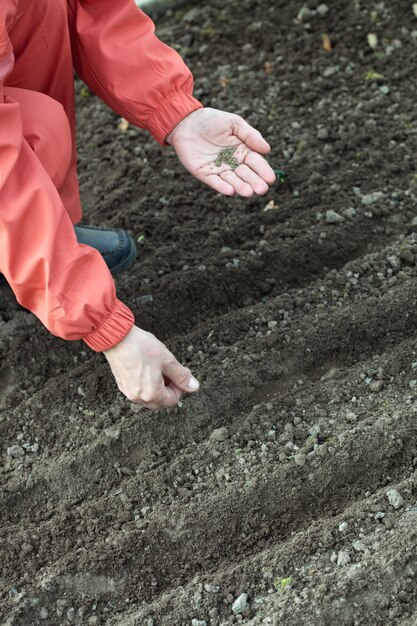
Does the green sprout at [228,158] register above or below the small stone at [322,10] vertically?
above

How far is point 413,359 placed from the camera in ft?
8.73

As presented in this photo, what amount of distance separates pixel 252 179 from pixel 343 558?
1.10 metres

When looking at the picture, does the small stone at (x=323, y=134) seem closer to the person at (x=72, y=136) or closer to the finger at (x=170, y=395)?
the person at (x=72, y=136)

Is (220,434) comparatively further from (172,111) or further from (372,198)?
(372,198)

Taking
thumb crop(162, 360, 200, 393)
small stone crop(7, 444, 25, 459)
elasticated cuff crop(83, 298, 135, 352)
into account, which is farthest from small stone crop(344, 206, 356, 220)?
small stone crop(7, 444, 25, 459)

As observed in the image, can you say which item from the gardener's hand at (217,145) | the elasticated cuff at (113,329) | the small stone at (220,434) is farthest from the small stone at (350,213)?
the elasticated cuff at (113,329)

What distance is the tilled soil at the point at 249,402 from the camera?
226cm

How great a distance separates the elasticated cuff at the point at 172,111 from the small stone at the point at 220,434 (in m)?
0.89

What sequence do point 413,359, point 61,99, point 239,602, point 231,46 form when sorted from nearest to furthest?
1. point 239,602
2. point 413,359
3. point 61,99
4. point 231,46

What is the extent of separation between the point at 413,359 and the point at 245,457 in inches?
22.7

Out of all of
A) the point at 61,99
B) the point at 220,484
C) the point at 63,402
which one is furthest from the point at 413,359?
the point at 61,99

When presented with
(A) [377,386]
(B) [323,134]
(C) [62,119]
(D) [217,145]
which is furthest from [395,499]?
(B) [323,134]

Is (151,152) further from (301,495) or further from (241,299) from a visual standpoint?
(301,495)

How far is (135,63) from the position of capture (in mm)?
2682
